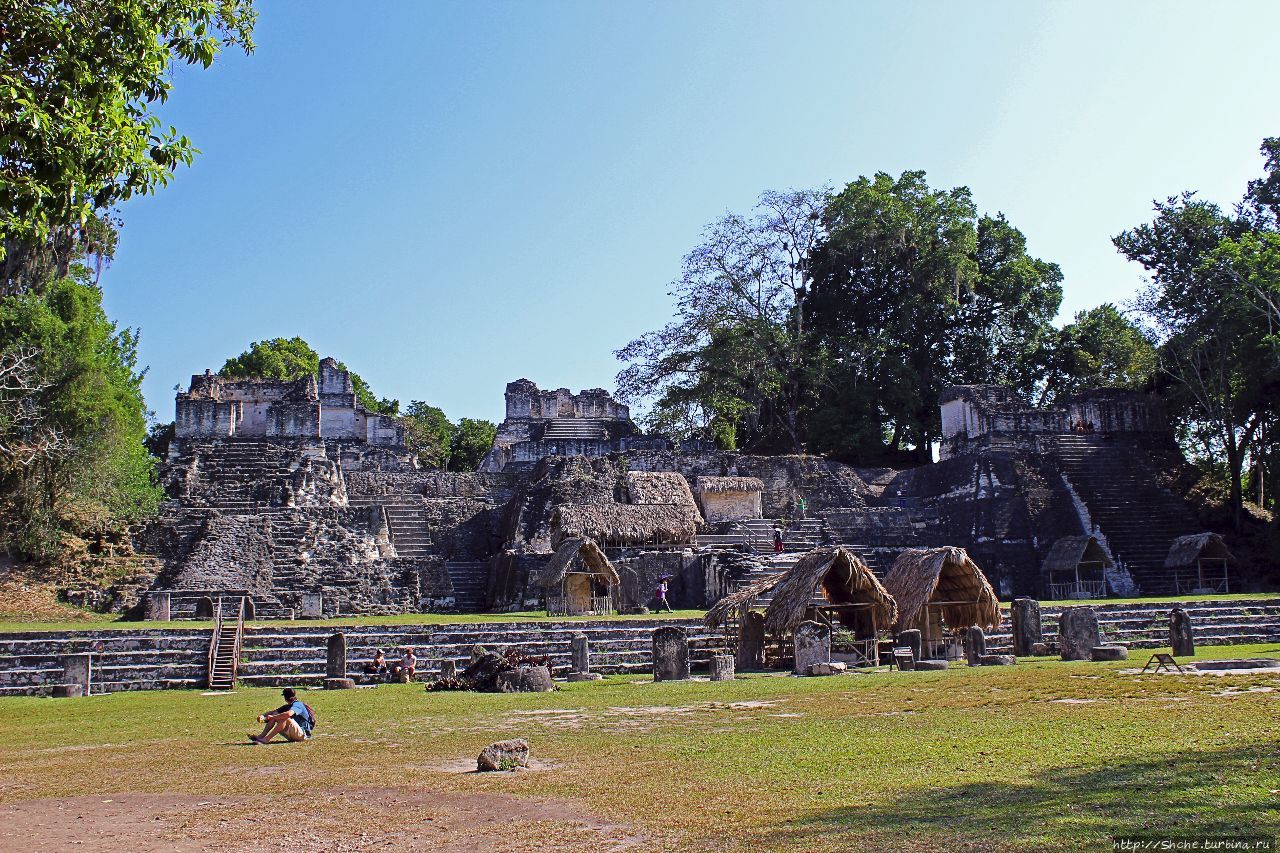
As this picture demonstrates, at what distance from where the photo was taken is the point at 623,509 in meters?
25.2

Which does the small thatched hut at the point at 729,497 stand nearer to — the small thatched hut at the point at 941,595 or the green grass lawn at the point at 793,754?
the small thatched hut at the point at 941,595

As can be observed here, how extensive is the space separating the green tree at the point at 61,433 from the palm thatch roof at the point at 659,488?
11.0m

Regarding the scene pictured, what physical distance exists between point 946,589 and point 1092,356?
71.8 feet

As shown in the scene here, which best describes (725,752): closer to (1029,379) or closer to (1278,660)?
(1278,660)

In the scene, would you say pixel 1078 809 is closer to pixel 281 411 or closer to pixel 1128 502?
pixel 1128 502

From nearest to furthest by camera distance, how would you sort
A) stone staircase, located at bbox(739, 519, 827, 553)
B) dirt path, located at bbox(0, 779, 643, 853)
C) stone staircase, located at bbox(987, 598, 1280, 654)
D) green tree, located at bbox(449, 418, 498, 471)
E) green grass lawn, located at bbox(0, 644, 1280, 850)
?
1. green grass lawn, located at bbox(0, 644, 1280, 850)
2. dirt path, located at bbox(0, 779, 643, 853)
3. stone staircase, located at bbox(987, 598, 1280, 654)
4. stone staircase, located at bbox(739, 519, 827, 553)
5. green tree, located at bbox(449, 418, 498, 471)

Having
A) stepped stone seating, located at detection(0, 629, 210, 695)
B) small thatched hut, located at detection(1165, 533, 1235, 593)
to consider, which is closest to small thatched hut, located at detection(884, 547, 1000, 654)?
small thatched hut, located at detection(1165, 533, 1235, 593)

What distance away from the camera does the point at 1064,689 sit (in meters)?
10.2

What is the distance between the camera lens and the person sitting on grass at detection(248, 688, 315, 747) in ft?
29.1

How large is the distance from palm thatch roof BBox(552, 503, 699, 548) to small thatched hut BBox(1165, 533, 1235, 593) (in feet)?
33.9

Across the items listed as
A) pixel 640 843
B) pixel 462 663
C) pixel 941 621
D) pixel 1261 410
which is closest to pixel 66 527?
pixel 462 663

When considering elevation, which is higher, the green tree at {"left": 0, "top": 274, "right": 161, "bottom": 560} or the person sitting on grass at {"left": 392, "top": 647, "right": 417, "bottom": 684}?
the green tree at {"left": 0, "top": 274, "right": 161, "bottom": 560}

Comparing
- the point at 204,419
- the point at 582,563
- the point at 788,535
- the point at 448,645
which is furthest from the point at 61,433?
the point at 788,535

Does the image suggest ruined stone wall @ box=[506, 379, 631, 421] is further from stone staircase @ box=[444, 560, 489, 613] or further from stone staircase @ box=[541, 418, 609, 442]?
stone staircase @ box=[444, 560, 489, 613]
